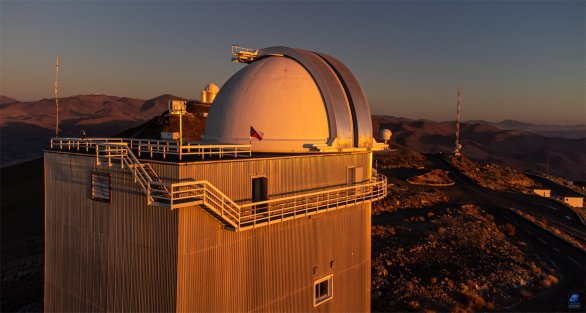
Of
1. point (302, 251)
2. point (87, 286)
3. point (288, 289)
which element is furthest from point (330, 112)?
point (87, 286)

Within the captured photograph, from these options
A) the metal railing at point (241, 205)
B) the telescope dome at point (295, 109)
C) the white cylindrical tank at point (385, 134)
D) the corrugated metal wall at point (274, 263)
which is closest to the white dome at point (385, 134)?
the white cylindrical tank at point (385, 134)

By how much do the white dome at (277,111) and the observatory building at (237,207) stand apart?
0.17 feet

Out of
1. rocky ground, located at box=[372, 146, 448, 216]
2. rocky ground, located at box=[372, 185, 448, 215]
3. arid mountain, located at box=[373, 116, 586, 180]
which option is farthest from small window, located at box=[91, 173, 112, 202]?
arid mountain, located at box=[373, 116, 586, 180]

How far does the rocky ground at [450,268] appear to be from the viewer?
2131 centimetres

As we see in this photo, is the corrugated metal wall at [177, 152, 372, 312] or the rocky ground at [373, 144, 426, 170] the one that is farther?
the rocky ground at [373, 144, 426, 170]

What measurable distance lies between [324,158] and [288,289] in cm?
587

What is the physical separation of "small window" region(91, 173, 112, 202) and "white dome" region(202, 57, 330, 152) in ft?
19.2

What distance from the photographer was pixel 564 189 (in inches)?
2322

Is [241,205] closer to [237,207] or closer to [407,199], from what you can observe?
[237,207]

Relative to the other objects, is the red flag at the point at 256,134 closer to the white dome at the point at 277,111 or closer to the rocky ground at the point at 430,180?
the white dome at the point at 277,111

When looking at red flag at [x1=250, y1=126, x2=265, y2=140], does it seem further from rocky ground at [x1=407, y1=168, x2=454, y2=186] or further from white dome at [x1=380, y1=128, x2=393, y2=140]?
rocky ground at [x1=407, y1=168, x2=454, y2=186]

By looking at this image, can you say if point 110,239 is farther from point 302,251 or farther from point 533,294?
point 533,294

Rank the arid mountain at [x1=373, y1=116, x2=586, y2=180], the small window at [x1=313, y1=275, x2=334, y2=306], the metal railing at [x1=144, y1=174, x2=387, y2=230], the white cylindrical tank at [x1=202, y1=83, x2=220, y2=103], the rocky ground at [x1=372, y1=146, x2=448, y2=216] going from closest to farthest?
the metal railing at [x1=144, y1=174, x2=387, y2=230], the small window at [x1=313, y1=275, x2=334, y2=306], the rocky ground at [x1=372, y1=146, x2=448, y2=216], the white cylindrical tank at [x1=202, y1=83, x2=220, y2=103], the arid mountain at [x1=373, y1=116, x2=586, y2=180]

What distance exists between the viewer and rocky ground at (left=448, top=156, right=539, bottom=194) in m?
56.6
